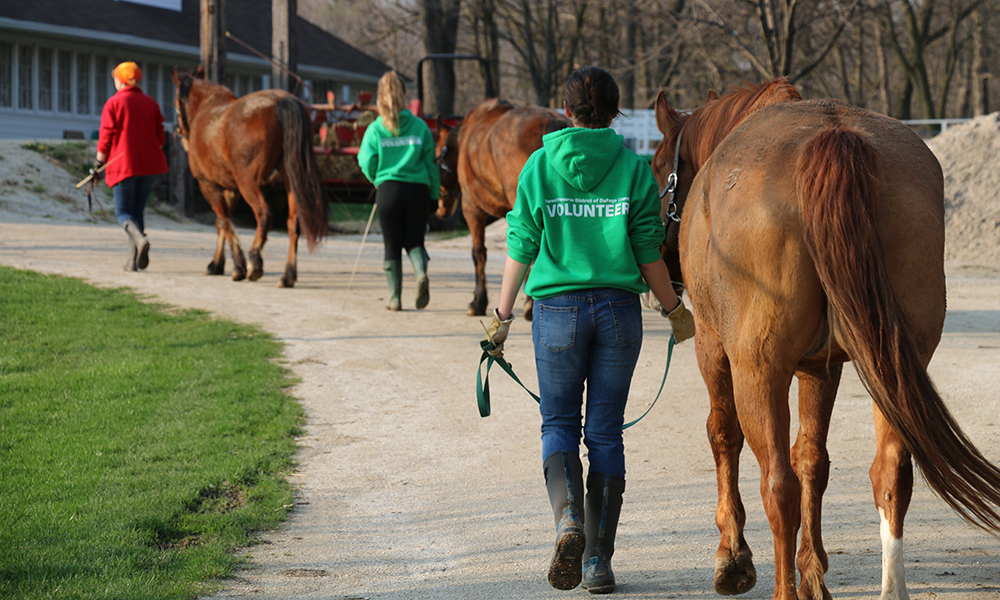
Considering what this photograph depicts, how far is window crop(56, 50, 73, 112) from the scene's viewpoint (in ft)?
88.5

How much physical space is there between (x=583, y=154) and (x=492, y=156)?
6.16 metres

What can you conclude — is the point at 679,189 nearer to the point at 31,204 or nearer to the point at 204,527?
the point at 204,527

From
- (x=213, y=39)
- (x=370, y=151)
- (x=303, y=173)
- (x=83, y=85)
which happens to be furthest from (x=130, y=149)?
(x=83, y=85)

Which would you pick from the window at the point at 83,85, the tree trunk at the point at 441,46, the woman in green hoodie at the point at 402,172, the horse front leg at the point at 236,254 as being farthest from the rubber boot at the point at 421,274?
the window at the point at 83,85

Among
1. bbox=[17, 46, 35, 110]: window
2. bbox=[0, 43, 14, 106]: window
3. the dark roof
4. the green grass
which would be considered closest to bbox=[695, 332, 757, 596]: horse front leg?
the green grass

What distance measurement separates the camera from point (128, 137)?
11078 mm

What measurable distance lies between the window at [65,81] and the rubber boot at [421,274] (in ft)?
70.6

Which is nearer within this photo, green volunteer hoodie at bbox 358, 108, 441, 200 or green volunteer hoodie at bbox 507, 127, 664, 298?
green volunteer hoodie at bbox 507, 127, 664, 298

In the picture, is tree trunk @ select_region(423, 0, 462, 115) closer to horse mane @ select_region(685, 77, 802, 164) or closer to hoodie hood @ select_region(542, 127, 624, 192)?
horse mane @ select_region(685, 77, 802, 164)

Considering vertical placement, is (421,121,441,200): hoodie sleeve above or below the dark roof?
below

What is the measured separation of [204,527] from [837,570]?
2.68 meters

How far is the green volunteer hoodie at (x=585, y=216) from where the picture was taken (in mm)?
3490

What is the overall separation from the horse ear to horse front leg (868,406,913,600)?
210cm

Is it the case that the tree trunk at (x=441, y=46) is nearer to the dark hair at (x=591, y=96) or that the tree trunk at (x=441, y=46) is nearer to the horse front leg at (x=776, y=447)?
the dark hair at (x=591, y=96)
